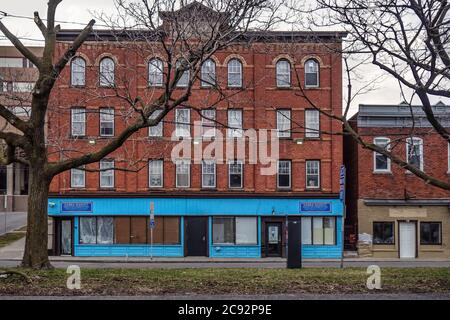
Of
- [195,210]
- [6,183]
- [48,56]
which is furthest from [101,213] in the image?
[6,183]

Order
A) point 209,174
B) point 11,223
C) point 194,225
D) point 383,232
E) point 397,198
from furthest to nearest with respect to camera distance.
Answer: point 11,223 → point 209,174 → point 194,225 → point 397,198 → point 383,232

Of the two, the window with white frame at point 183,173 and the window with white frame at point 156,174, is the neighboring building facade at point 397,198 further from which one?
the window with white frame at point 156,174

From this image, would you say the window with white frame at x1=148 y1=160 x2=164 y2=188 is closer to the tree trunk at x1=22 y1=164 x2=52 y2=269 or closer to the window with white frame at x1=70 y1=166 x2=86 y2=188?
the window with white frame at x1=70 y1=166 x2=86 y2=188

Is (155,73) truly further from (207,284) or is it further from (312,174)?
(312,174)

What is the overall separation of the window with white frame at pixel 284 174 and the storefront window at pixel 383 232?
19.9ft

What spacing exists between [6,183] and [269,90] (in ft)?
153

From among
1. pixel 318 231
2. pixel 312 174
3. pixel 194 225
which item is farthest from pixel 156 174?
pixel 318 231

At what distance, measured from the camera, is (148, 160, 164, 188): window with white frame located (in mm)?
39750

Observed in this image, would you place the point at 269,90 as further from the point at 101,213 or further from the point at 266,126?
the point at 101,213

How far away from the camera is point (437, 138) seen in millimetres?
39250

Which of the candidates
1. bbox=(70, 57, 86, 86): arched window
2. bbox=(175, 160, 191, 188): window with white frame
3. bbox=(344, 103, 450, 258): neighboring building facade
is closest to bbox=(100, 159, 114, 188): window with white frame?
bbox=(175, 160, 191, 188): window with white frame

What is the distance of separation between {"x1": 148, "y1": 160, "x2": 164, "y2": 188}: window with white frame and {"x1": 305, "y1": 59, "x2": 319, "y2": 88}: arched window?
10751 millimetres

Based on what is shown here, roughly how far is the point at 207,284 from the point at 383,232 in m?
29.7

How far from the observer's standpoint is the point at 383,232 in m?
39.0
